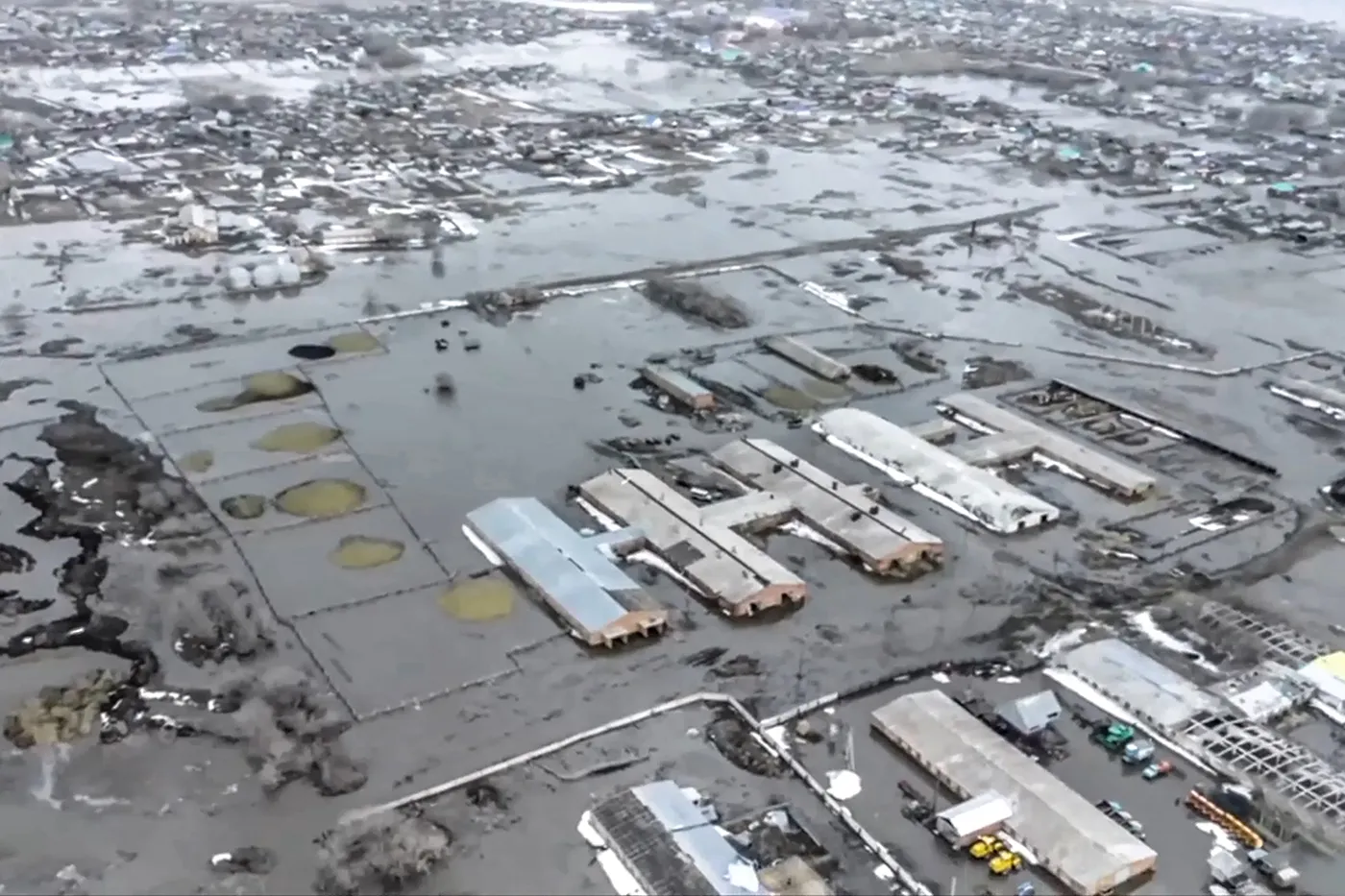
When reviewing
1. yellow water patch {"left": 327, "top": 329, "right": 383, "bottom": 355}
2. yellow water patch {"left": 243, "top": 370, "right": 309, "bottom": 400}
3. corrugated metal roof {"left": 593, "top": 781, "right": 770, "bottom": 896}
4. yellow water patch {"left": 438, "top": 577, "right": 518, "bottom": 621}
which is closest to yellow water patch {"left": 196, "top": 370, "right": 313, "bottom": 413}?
yellow water patch {"left": 243, "top": 370, "right": 309, "bottom": 400}

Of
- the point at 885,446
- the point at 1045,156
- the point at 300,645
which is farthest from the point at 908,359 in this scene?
the point at 1045,156

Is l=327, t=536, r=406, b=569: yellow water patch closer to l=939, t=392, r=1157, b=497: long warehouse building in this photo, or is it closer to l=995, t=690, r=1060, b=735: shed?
l=995, t=690, r=1060, b=735: shed

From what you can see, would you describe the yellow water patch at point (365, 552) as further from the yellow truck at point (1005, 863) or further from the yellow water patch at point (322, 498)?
the yellow truck at point (1005, 863)

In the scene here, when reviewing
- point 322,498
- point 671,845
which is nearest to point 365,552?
point 322,498

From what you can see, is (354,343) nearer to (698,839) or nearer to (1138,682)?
(698,839)

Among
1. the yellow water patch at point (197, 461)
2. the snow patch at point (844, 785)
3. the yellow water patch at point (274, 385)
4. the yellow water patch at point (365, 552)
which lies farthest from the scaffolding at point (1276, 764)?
the yellow water patch at point (274, 385)

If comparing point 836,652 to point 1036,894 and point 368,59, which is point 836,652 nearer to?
point 1036,894
